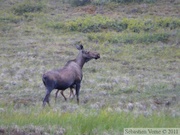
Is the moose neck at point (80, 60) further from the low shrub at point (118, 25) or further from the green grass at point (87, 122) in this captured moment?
the low shrub at point (118, 25)

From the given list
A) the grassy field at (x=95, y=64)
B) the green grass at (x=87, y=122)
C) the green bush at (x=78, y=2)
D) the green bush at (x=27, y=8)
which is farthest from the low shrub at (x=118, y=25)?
the green grass at (x=87, y=122)

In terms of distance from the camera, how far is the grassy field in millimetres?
8633

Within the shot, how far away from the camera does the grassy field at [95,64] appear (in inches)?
340

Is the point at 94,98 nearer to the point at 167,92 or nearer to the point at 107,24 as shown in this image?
the point at 167,92

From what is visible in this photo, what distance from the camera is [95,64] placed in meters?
20.6

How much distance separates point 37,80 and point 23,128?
902cm

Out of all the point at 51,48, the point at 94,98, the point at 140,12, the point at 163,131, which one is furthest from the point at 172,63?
the point at 163,131

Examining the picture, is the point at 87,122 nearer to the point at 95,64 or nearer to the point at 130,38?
the point at 95,64

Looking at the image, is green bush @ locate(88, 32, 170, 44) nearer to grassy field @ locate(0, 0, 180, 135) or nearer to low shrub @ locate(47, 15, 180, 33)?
grassy field @ locate(0, 0, 180, 135)

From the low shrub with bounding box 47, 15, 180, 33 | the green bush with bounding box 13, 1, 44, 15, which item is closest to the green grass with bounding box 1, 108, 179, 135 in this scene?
the low shrub with bounding box 47, 15, 180, 33

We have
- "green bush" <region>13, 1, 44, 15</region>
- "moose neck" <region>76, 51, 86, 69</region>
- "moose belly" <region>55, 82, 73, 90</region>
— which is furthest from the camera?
"green bush" <region>13, 1, 44, 15</region>

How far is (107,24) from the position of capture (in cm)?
2742

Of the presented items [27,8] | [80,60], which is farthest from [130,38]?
[80,60]

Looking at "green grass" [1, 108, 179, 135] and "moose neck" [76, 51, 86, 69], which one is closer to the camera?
"green grass" [1, 108, 179, 135]
